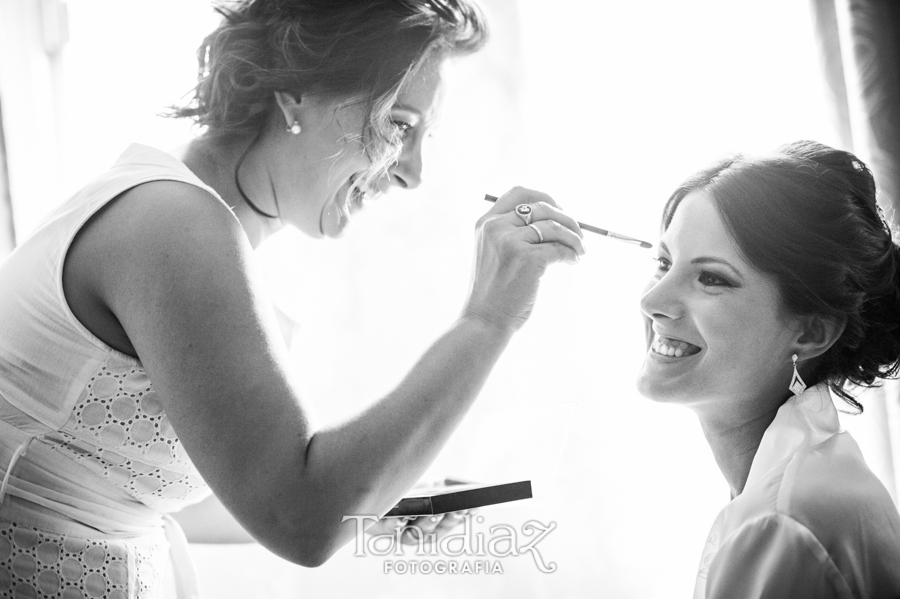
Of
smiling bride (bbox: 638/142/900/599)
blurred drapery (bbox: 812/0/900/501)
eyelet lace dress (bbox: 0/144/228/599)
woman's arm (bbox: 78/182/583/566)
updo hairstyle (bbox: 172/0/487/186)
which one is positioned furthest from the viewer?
blurred drapery (bbox: 812/0/900/501)

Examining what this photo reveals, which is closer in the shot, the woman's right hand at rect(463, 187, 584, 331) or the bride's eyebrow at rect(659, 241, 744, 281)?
the woman's right hand at rect(463, 187, 584, 331)

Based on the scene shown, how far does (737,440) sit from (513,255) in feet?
1.67

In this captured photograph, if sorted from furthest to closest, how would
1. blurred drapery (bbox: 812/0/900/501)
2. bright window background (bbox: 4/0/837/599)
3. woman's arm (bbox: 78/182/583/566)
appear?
bright window background (bbox: 4/0/837/599) < blurred drapery (bbox: 812/0/900/501) < woman's arm (bbox: 78/182/583/566)

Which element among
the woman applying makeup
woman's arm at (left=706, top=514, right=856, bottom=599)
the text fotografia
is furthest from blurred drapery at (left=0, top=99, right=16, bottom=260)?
woman's arm at (left=706, top=514, right=856, bottom=599)

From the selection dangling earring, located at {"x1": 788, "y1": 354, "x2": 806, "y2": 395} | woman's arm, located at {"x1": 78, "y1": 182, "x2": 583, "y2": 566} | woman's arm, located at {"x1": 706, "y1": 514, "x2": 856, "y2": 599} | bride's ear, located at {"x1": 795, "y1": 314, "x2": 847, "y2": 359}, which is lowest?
woman's arm, located at {"x1": 706, "y1": 514, "x2": 856, "y2": 599}

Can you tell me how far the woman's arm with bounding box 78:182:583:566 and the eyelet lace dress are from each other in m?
0.06

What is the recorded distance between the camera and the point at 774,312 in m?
1.04

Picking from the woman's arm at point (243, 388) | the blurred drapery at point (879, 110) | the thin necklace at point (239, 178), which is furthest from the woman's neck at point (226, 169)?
the blurred drapery at point (879, 110)

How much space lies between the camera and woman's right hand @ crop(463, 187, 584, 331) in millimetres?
800

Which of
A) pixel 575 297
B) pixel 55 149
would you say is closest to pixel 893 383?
pixel 575 297

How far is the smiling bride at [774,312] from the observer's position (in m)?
0.99

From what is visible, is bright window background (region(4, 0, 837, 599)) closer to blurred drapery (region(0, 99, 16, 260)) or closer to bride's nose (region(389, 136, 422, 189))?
blurred drapery (region(0, 99, 16, 260))

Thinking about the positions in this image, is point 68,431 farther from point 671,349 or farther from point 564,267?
point 564,267

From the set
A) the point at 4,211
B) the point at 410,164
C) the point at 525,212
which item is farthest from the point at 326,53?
the point at 4,211
